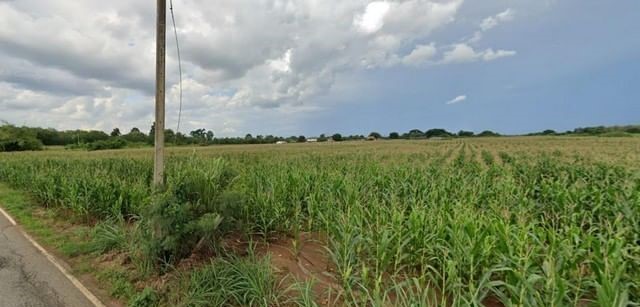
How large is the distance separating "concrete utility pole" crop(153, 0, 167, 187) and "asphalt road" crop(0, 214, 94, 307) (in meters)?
1.61

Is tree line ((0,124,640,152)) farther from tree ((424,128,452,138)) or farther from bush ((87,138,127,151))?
tree ((424,128,452,138))

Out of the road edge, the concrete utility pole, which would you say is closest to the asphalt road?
the road edge

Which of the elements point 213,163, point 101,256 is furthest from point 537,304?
point 101,256

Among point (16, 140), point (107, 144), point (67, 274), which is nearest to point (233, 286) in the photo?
point (67, 274)

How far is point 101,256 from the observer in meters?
4.54

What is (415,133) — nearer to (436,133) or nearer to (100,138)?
(436,133)

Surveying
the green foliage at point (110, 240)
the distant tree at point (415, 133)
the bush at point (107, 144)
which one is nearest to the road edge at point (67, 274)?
the green foliage at point (110, 240)

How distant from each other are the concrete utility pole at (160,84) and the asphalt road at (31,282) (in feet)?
5.28

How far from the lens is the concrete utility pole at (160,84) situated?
13.3 feet

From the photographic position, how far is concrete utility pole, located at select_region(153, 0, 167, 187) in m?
4.07

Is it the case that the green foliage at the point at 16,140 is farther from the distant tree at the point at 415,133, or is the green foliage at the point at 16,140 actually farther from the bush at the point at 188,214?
the distant tree at the point at 415,133

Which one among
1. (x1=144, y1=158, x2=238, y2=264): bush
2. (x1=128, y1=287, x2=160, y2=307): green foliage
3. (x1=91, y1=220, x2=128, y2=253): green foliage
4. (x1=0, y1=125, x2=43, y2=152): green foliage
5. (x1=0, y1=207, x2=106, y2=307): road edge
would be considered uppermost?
(x1=0, y1=125, x2=43, y2=152): green foliage

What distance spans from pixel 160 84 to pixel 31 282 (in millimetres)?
3064

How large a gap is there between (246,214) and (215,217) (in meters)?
1.01
